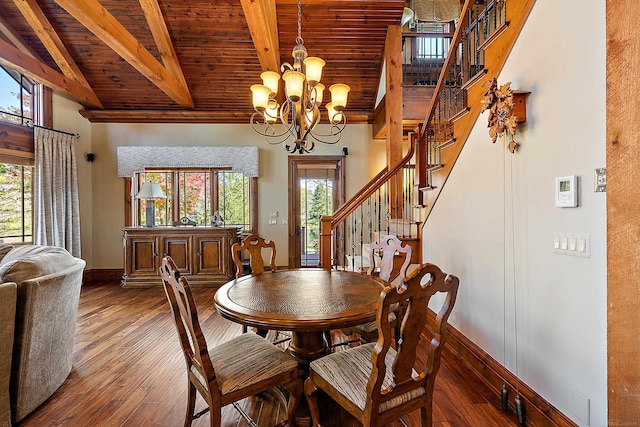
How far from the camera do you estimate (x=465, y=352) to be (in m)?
2.37

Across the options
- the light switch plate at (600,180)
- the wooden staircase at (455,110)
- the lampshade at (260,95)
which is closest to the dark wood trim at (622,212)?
the light switch plate at (600,180)

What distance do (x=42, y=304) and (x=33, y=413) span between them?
0.69 m

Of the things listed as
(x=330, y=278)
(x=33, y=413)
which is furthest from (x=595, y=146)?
(x=33, y=413)

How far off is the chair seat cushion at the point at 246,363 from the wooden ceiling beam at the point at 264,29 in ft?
10.9

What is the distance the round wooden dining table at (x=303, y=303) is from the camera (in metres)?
1.42

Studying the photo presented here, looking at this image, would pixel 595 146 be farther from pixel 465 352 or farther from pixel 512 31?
pixel 465 352

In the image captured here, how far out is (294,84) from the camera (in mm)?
2293

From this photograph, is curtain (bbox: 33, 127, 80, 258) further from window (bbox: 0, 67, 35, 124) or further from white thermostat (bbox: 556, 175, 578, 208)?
white thermostat (bbox: 556, 175, 578, 208)

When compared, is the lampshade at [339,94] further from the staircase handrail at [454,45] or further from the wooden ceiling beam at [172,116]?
the wooden ceiling beam at [172,116]

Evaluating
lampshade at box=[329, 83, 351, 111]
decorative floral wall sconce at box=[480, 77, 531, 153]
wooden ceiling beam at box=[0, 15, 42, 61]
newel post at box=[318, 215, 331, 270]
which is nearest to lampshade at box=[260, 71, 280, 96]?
lampshade at box=[329, 83, 351, 111]

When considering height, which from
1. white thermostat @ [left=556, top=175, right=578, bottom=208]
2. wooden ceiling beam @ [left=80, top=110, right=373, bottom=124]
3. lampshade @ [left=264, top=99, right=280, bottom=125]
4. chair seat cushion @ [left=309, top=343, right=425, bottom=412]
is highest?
wooden ceiling beam @ [left=80, top=110, right=373, bottom=124]

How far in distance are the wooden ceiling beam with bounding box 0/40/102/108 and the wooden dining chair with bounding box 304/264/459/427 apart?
5180 millimetres

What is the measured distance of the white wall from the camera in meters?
1.33

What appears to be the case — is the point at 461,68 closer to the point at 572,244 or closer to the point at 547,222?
the point at 547,222
